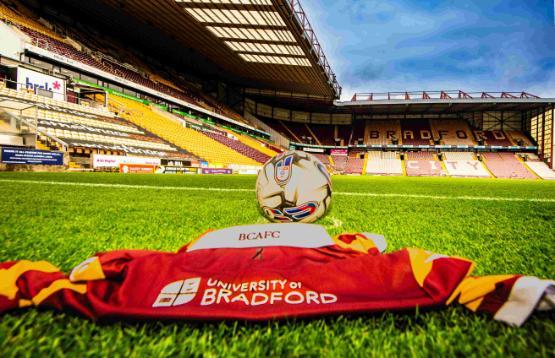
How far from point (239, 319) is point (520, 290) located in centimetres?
81

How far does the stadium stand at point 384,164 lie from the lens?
33.1 metres

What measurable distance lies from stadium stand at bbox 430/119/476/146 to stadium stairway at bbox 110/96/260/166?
24.3 meters

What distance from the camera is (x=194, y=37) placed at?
22.1 metres

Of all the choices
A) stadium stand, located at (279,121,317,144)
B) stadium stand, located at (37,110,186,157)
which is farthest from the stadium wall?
stadium stand, located at (279,121,317,144)

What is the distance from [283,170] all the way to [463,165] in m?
35.4

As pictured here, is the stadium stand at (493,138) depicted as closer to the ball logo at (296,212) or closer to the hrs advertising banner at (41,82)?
the hrs advertising banner at (41,82)

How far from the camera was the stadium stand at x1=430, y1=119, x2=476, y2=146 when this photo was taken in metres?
34.4

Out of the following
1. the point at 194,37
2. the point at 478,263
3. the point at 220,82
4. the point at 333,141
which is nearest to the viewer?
the point at 478,263

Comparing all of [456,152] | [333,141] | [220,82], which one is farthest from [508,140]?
[220,82]

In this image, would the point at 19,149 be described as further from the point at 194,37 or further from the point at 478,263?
the point at 194,37

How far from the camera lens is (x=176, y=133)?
822 inches

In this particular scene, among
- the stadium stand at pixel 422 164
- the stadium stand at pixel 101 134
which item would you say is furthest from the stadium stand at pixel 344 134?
the stadium stand at pixel 101 134

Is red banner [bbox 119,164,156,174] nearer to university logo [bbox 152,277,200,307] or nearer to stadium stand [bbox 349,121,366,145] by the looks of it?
university logo [bbox 152,277,200,307]

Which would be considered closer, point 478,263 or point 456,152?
point 478,263
